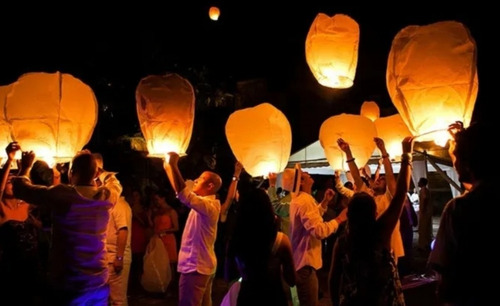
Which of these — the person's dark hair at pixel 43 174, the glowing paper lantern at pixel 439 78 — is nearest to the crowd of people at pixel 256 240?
the glowing paper lantern at pixel 439 78

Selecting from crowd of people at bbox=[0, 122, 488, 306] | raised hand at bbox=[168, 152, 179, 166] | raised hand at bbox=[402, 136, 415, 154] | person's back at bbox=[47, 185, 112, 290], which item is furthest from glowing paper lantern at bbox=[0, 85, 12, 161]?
raised hand at bbox=[402, 136, 415, 154]

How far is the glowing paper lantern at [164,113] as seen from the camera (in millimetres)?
4305

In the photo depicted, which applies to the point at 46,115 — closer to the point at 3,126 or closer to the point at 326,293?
the point at 3,126

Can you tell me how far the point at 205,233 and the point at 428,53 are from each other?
8.73 ft

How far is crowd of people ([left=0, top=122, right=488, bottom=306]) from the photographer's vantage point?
7.36 ft

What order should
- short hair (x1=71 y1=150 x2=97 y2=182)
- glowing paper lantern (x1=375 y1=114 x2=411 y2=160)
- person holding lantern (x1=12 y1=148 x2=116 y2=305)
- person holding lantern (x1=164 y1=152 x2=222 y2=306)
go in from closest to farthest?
person holding lantern (x1=12 y1=148 x2=116 y2=305) → short hair (x1=71 y1=150 x2=97 y2=182) → person holding lantern (x1=164 y1=152 x2=222 y2=306) → glowing paper lantern (x1=375 y1=114 x2=411 y2=160)

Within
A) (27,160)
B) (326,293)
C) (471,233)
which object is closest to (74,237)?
(27,160)

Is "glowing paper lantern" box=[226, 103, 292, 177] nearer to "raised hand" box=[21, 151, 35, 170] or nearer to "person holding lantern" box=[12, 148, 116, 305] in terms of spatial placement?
"person holding lantern" box=[12, 148, 116, 305]

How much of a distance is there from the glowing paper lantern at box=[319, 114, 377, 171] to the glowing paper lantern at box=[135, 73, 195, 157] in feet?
6.16

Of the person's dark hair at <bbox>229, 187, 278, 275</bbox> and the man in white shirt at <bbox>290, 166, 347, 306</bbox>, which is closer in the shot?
the person's dark hair at <bbox>229, 187, 278, 275</bbox>

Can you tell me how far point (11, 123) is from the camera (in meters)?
→ 4.03

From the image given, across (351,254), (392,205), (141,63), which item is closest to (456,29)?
(392,205)

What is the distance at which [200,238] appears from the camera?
4.64 meters

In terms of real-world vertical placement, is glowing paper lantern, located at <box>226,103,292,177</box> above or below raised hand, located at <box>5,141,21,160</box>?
above
